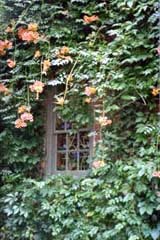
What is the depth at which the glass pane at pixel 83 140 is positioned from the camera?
197 inches

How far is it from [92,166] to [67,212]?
56 cm

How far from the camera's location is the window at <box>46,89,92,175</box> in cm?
500

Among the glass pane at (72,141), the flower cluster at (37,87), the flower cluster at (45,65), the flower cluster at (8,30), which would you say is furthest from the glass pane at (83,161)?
the flower cluster at (8,30)

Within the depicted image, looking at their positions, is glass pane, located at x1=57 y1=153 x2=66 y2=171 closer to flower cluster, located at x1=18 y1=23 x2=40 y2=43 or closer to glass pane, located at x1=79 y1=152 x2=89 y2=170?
glass pane, located at x1=79 y1=152 x2=89 y2=170

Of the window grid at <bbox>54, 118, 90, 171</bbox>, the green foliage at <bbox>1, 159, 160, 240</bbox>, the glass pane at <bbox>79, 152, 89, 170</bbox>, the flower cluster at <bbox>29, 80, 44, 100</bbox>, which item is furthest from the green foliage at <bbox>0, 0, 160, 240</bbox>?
the glass pane at <bbox>79, 152, 89, 170</bbox>

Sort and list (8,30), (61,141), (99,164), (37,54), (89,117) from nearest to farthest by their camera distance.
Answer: (99,164)
(89,117)
(37,54)
(8,30)
(61,141)

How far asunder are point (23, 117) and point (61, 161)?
87 cm

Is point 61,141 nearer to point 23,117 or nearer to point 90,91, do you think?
point 23,117

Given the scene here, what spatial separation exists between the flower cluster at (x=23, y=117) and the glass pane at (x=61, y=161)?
71cm

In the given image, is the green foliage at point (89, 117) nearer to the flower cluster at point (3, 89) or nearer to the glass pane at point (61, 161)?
the flower cluster at point (3, 89)

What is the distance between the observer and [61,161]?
518 centimetres

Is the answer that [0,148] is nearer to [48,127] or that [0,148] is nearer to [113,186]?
[48,127]

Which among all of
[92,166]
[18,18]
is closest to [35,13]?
[18,18]

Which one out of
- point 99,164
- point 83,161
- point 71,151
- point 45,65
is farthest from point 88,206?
point 45,65
